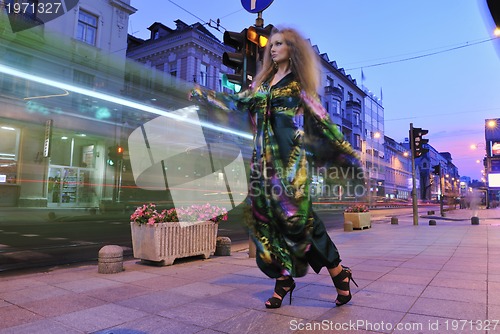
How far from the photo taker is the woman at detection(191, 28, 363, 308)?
302 centimetres

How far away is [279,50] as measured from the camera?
129 inches

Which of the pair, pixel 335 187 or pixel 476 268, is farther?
pixel 476 268

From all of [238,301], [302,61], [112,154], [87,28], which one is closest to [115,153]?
[112,154]

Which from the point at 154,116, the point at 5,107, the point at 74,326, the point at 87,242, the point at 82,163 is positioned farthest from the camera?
the point at 82,163

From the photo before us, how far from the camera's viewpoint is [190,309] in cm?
345

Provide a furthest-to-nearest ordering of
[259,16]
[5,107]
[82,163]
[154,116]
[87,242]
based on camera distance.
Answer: [82,163] < [5,107] < [154,116] < [87,242] < [259,16]

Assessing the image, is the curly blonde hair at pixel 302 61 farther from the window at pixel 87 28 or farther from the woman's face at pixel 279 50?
the window at pixel 87 28

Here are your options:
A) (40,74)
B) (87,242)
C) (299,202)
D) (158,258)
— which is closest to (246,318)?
(299,202)

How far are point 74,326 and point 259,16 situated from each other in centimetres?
512

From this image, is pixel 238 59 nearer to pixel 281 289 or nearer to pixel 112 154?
pixel 281 289

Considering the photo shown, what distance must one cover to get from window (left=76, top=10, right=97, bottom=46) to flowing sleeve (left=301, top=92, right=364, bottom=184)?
80.0 feet

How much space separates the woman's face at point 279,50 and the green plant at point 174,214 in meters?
3.43

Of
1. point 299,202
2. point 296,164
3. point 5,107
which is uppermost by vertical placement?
point 5,107

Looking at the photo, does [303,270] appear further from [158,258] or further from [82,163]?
[82,163]
